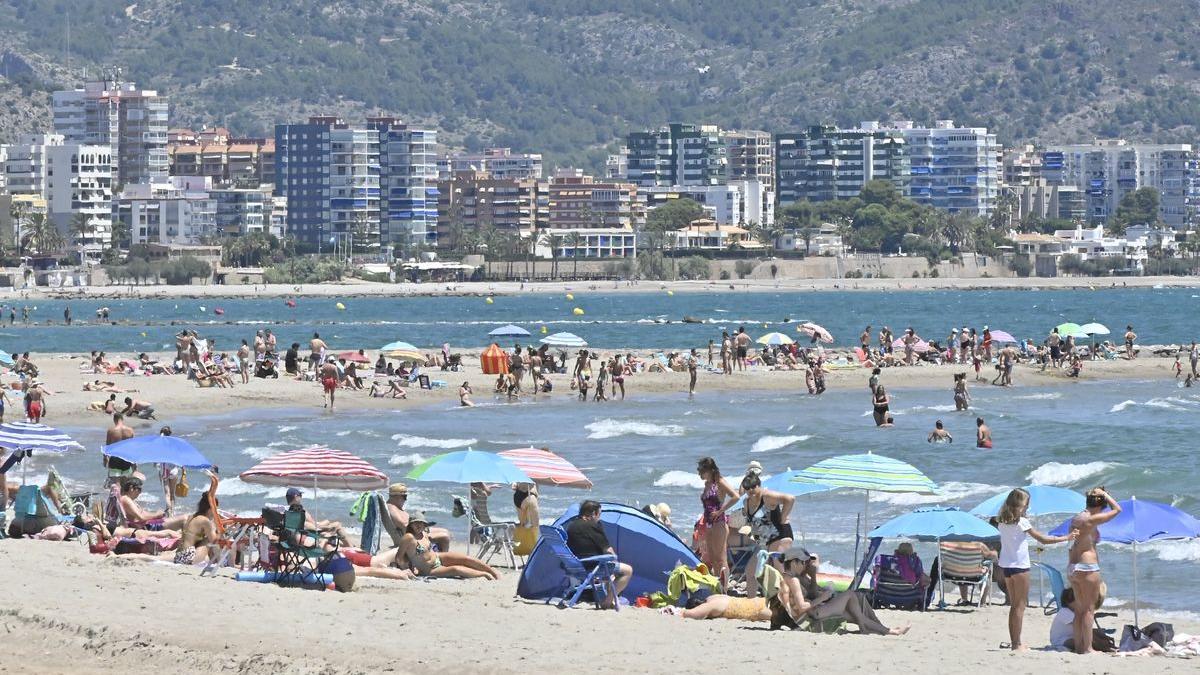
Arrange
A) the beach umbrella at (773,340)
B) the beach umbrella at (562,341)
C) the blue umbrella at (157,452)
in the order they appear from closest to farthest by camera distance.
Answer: the blue umbrella at (157,452) → the beach umbrella at (562,341) → the beach umbrella at (773,340)

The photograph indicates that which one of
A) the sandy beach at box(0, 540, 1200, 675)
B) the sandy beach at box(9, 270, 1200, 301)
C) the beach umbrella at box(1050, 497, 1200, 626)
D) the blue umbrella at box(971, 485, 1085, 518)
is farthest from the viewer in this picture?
the sandy beach at box(9, 270, 1200, 301)

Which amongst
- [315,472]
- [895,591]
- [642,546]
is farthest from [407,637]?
[315,472]

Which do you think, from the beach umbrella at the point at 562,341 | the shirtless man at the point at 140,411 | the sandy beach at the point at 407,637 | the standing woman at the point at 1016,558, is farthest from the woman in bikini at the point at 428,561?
the beach umbrella at the point at 562,341

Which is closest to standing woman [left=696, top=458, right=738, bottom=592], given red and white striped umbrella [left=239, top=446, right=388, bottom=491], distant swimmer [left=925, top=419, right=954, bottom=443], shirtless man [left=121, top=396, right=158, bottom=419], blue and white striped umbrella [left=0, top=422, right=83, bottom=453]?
red and white striped umbrella [left=239, top=446, right=388, bottom=491]

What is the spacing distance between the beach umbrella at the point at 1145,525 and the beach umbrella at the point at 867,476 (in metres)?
1.96

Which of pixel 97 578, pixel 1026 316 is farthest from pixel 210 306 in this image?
pixel 97 578

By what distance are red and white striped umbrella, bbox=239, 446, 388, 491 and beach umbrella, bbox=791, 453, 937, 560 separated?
4172 millimetres

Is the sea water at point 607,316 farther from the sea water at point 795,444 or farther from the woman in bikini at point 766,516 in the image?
the woman in bikini at point 766,516

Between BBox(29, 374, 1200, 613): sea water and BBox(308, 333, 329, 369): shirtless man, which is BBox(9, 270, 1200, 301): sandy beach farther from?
BBox(29, 374, 1200, 613): sea water

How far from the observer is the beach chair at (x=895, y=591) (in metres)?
16.5

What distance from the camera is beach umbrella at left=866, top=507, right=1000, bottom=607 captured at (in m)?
16.4

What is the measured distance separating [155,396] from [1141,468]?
61.3 feet

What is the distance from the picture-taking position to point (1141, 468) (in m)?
28.0

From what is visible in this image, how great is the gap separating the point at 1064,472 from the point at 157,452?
13095 millimetres
